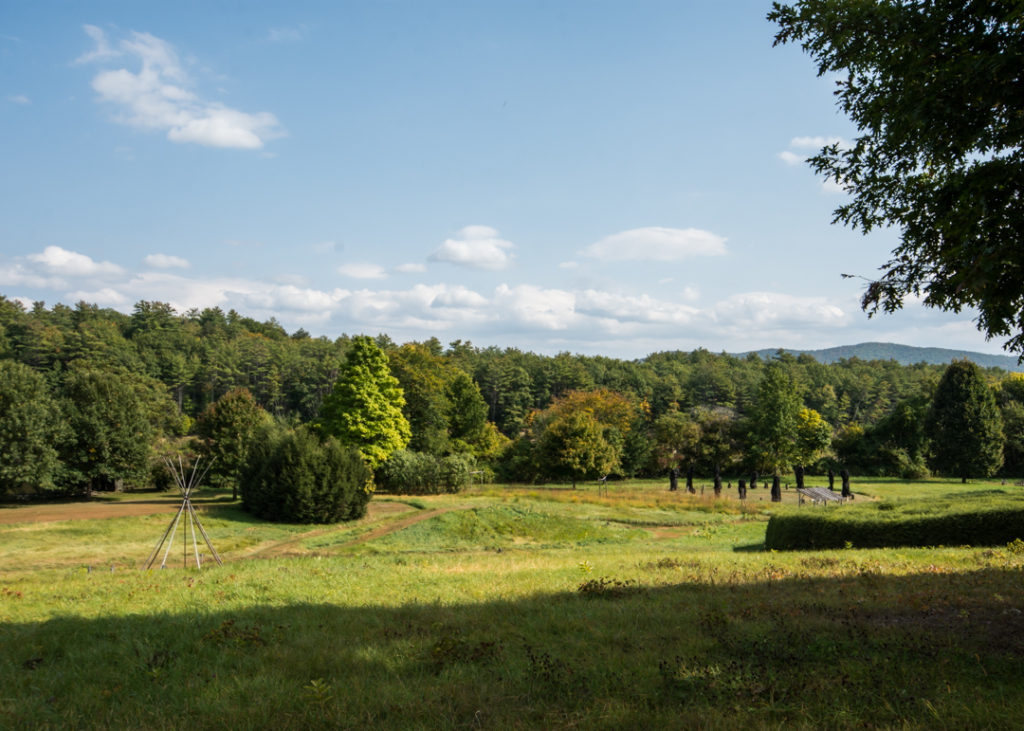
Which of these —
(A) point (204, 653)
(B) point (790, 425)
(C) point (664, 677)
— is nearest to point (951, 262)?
(C) point (664, 677)

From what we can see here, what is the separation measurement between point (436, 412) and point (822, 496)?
32.5 metres

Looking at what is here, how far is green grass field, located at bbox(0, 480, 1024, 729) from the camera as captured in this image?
15.5ft

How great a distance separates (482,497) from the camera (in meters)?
39.8

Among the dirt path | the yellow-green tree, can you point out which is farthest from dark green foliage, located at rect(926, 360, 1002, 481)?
the dirt path

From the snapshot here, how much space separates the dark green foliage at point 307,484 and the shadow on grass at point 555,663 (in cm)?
2081

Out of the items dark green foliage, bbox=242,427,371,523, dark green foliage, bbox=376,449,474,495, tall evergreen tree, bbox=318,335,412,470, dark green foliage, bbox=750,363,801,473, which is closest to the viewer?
dark green foliage, bbox=242,427,371,523

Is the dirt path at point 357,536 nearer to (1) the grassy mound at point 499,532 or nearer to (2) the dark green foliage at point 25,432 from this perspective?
(1) the grassy mound at point 499,532

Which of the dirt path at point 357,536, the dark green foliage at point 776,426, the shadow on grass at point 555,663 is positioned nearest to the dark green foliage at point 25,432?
the dirt path at point 357,536

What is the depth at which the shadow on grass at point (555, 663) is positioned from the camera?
4.65 metres

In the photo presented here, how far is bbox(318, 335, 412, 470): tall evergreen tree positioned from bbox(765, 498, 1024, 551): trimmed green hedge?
28.3m

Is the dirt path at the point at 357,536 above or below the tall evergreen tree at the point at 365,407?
below

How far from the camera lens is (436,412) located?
54.9 metres

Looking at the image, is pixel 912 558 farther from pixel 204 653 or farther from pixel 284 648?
pixel 204 653

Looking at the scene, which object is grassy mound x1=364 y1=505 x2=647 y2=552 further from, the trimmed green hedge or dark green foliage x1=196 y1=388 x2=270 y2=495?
dark green foliage x1=196 y1=388 x2=270 y2=495
